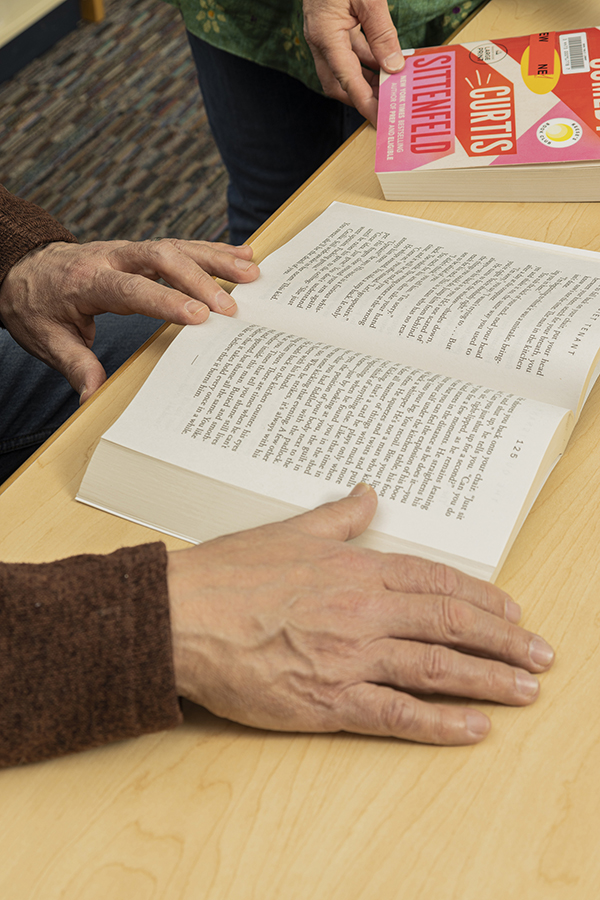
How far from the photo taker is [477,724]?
1.48 feet

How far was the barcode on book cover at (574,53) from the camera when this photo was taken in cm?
80

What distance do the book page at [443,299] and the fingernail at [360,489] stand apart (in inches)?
5.3

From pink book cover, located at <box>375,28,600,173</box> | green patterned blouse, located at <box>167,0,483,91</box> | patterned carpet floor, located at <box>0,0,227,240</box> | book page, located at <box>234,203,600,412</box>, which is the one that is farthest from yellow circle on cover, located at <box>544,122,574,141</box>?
patterned carpet floor, located at <box>0,0,227,240</box>

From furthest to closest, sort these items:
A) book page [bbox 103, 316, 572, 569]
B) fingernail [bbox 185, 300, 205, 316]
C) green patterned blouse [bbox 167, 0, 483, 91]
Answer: green patterned blouse [bbox 167, 0, 483, 91], fingernail [bbox 185, 300, 205, 316], book page [bbox 103, 316, 572, 569]

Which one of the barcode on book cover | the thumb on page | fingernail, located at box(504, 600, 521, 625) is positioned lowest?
fingernail, located at box(504, 600, 521, 625)

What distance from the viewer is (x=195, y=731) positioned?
0.48 m

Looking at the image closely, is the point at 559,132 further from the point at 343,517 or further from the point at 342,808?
the point at 342,808

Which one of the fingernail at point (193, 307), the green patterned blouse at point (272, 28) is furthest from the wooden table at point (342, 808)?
the green patterned blouse at point (272, 28)

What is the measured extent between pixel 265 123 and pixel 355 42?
14.9 inches

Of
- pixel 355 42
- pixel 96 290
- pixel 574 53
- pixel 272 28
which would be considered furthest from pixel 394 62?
pixel 96 290

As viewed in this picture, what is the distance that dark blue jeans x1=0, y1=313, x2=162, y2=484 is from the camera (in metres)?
0.85

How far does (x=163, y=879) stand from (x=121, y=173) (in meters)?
2.20

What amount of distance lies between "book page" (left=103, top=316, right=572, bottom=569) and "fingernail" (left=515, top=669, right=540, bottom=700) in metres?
0.07

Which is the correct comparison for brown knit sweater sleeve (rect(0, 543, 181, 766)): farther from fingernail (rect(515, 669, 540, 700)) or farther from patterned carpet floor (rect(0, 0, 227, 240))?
patterned carpet floor (rect(0, 0, 227, 240))
